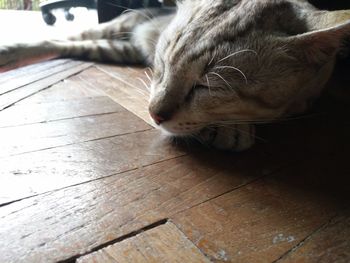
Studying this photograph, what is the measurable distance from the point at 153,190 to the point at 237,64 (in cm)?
38

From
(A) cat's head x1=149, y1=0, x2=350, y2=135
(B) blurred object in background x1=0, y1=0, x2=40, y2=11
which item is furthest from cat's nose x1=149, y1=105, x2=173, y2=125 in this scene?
(B) blurred object in background x1=0, y1=0, x2=40, y2=11

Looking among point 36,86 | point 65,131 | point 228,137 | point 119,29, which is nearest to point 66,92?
point 36,86

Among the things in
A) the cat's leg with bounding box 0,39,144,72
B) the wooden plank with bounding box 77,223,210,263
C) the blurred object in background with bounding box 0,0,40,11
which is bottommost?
the wooden plank with bounding box 77,223,210,263

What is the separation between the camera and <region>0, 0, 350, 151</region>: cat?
888mm

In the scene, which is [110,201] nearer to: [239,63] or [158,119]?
[158,119]

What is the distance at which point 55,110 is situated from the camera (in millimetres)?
1128

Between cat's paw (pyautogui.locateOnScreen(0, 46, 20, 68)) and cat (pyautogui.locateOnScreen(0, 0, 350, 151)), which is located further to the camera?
cat's paw (pyautogui.locateOnScreen(0, 46, 20, 68))

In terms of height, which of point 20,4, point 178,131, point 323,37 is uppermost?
point 20,4

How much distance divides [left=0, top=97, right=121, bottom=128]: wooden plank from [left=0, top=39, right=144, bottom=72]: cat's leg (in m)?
0.53

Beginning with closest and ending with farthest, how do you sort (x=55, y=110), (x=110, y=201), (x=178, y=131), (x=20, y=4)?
(x=110, y=201) → (x=178, y=131) → (x=55, y=110) → (x=20, y=4)

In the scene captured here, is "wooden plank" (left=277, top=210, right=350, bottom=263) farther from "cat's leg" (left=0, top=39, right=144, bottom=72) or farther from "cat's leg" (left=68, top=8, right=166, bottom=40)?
"cat's leg" (left=68, top=8, right=166, bottom=40)

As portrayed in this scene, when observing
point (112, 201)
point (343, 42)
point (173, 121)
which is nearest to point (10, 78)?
point (173, 121)

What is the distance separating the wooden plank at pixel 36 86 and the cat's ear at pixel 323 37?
0.89 m

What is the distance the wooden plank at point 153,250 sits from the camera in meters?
0.59
